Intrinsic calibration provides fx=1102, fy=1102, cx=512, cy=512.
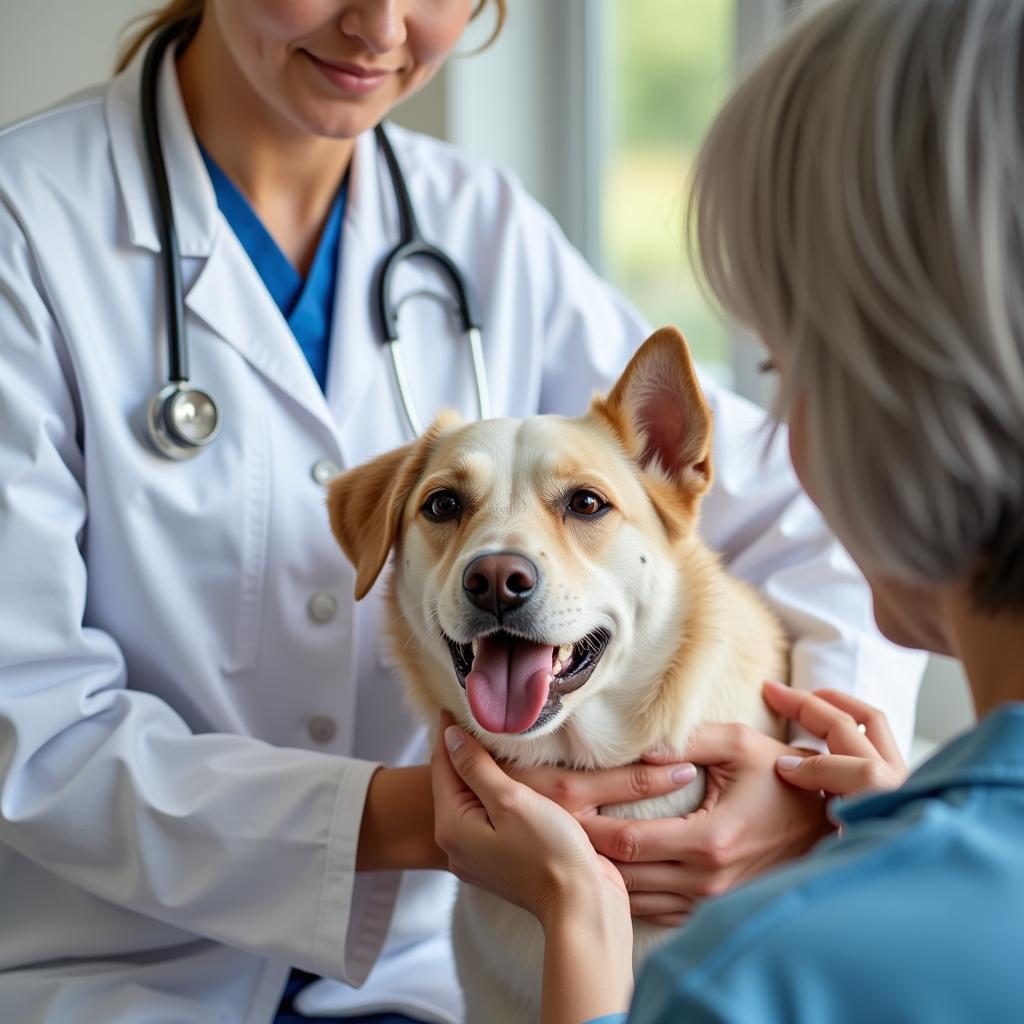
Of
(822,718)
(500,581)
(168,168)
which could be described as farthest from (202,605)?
(822,718)

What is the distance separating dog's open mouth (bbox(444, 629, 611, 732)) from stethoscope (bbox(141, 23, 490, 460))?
1.33ft

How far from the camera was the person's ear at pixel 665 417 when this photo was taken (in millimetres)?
1212

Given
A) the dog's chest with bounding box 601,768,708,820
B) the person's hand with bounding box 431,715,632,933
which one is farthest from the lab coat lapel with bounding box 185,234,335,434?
the dog's chest with bounding box 601,768,708,820

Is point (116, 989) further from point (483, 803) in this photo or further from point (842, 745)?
point (842, 745)

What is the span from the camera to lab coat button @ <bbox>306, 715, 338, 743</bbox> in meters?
1.38

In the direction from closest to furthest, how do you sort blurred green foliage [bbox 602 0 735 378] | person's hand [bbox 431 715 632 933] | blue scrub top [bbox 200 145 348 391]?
person's hand [bbox 431 715 632 933] → blue scrub top [bbox 200 145 348 391] → blurred green foliage [bbox 602 0 735 378]

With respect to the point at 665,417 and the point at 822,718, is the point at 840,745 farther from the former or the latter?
the point at 665,417

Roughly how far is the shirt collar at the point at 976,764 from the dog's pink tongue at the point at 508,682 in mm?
520

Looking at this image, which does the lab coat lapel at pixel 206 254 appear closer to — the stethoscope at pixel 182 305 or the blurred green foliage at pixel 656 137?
the stethoscope at pixel 182 305

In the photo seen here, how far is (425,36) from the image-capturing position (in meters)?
1.39

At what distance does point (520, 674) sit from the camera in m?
1.12

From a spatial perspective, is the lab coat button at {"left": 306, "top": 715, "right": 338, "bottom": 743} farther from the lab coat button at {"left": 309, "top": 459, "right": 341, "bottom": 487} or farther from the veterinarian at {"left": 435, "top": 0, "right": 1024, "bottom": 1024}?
the veterinarian at {"left": 435, "top": 0, "right": 1024, "bottom": 1024}

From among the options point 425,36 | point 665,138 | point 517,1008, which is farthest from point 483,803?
point 665,138

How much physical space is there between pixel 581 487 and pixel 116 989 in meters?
0.77
